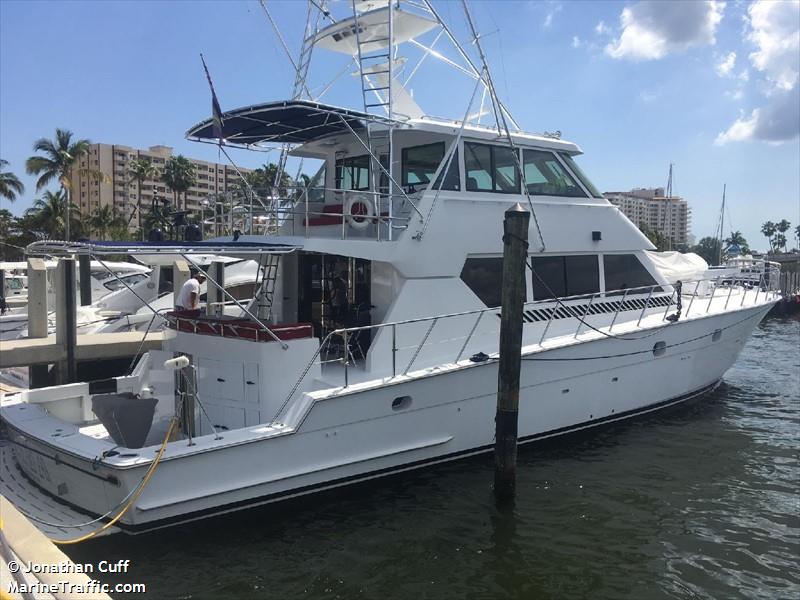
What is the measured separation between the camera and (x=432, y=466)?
25.0 ft

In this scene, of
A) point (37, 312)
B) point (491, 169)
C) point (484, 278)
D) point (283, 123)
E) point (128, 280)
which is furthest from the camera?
point (128, 280)

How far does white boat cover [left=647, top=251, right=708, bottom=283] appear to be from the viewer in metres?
11.1

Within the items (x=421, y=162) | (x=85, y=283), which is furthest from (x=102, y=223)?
(x=421, y=162)

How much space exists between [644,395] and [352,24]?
23.2 feet

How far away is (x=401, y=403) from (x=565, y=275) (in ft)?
12.1

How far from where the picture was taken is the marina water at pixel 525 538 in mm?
5512

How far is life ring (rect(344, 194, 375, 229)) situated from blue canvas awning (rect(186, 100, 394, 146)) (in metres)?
0.94

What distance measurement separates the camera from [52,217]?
41.2 metres

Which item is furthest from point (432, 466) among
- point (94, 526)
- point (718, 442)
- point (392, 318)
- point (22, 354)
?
point (22, 354)

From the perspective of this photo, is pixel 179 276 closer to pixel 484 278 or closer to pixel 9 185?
pixel 484 278

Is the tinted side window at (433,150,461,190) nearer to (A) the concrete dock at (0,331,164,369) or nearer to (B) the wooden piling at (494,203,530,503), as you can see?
(B) the wooden piling at (494,203,530,503)

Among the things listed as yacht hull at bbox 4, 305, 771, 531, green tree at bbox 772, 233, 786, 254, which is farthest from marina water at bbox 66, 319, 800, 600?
green tree at bbox 772, 233, 786, 254

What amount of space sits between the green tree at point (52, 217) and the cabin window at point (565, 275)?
40.4 metres

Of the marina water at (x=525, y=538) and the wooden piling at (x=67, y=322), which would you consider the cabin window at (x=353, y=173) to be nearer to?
the marina water at (x=525, y=538)
